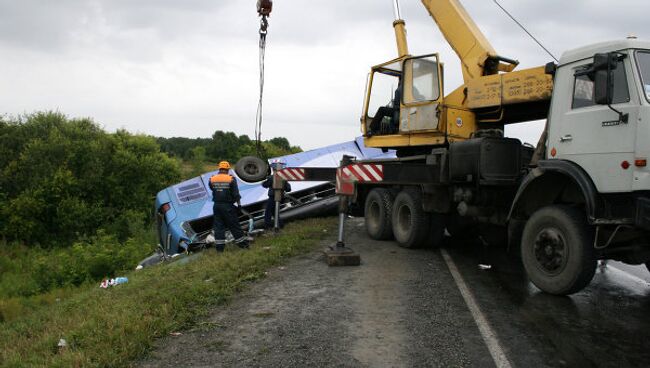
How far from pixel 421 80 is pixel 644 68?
4.10 meters

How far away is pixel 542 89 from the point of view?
6809mm

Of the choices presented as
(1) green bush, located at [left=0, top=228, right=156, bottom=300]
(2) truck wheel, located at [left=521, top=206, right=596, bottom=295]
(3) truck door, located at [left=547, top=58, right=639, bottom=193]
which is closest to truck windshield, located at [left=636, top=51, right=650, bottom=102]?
(3) truck door, located at [left=547, top=58, right=639, bottom=193]

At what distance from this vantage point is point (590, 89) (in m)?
5.53

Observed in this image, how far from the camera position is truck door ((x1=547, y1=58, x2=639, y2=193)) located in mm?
4996

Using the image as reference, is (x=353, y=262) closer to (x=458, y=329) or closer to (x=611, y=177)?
(x=458, y=329)

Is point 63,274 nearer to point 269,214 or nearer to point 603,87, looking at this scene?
point 269,214

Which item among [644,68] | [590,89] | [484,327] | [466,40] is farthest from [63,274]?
[644,68]

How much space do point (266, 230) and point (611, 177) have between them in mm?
7944

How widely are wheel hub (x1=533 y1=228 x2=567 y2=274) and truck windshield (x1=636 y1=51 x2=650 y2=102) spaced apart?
1.69m

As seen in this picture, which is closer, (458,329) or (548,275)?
(458,329)

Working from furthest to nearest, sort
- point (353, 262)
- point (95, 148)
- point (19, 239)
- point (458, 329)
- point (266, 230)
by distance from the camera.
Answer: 1. point (95, 148)
2. point (19, 239)
3. point (266, 230)
4. point (353, 262)
5. point (458, 329)

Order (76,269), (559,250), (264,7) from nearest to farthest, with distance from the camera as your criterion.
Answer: (559,250), (264,7), (76,269)

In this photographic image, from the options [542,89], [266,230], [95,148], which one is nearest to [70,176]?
[95,148]

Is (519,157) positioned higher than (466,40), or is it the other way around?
(466,40)
